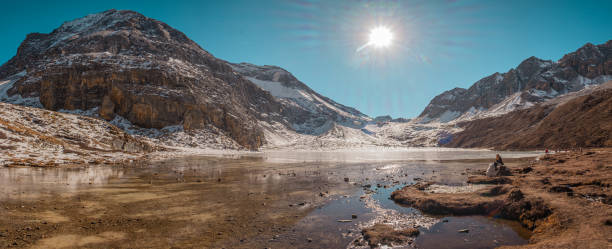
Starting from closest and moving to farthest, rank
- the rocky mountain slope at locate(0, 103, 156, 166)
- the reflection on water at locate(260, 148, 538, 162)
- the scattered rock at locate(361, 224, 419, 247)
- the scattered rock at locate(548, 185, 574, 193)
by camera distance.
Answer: the scattered rock at locate(361, 224, 419, 247) < the scattered rock at locate(548, 185, 574, 193) < the rocky mountain slope at locate(0, 103, 156, 166) < the reflection on water at locate(260, 148, 538, 162)

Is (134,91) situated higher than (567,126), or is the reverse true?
(134,91)

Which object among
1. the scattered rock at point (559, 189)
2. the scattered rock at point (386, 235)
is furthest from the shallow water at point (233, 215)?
the scattered rock at point (559, 189)

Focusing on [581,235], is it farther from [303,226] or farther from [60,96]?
[60,96]

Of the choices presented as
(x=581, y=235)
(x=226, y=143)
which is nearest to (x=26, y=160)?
(x=581, y=235)

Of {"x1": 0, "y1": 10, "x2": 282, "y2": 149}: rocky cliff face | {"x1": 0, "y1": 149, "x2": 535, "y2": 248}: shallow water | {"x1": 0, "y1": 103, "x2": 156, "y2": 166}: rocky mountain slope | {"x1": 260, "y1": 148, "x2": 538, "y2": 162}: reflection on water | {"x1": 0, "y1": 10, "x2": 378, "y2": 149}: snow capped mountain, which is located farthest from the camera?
{"x1": 0, "y1": 10, "x2": 282, "y2": 149}: rocky cliff face

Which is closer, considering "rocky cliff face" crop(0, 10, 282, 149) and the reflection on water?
the reflection on water

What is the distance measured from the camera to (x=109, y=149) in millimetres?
54031

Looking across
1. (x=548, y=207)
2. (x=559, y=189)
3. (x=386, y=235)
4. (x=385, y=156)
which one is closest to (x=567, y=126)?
(x=385, y=156)

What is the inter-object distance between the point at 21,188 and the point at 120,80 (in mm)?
96423

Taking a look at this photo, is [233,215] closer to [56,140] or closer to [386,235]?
[386,235]

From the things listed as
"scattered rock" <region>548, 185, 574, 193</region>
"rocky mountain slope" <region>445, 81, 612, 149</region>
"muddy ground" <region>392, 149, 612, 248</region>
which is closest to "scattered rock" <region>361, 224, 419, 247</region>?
"muddy ground" <region>392, 149, 612, 248</region>

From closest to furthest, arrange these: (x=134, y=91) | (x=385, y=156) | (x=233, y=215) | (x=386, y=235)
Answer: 1. (x=386, y=235)
2. (x=233, y=215)
3. (x=385, y=156)
4. (x=134, y=91)

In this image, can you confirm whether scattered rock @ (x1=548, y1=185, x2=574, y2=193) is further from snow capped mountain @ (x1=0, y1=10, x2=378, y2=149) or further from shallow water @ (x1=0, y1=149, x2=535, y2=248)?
snow capped mountain @ (x1=0, y1=10, x2=378, y2=149)

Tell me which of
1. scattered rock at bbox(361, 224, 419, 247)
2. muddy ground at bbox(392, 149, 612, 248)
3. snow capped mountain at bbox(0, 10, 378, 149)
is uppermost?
snow capped mountain at bbox(0, 10, 378, 149)
